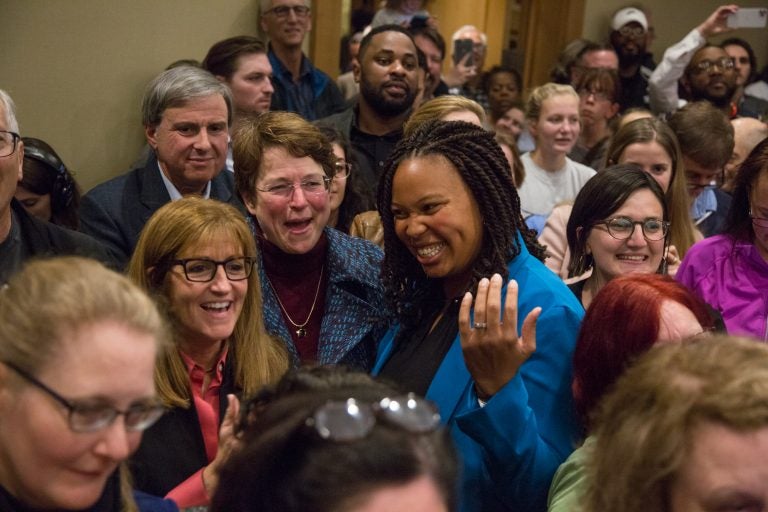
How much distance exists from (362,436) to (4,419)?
0.52 metres

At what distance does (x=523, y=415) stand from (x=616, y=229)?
106cm

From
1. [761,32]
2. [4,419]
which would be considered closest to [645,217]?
[4,419]

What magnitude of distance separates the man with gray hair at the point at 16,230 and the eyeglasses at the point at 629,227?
1.35 meters

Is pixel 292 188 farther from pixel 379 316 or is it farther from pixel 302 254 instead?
pixel 379 316

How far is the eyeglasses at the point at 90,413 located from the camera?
1.24m

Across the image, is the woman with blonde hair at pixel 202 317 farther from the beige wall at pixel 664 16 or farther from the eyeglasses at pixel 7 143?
the beige wall at pixel 664 16

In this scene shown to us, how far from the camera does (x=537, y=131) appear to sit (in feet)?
Result: 14.5

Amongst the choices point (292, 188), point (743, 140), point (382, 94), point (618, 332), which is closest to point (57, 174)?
point (292, 188)

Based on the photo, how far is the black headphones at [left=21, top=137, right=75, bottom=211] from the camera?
3.04m

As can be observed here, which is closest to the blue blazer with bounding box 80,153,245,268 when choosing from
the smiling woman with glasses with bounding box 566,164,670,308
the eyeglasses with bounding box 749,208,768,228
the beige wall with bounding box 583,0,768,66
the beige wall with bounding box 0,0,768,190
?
the smiling woman with glasses with bounding box 566,164,670,308

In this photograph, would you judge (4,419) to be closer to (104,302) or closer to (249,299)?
(104,302)

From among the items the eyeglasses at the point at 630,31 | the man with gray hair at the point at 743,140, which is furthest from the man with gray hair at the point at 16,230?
the eyeglasses at the point at 630,31

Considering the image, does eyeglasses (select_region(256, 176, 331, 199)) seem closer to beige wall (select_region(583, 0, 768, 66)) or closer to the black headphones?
the black headphones

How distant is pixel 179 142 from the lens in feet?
9.90
